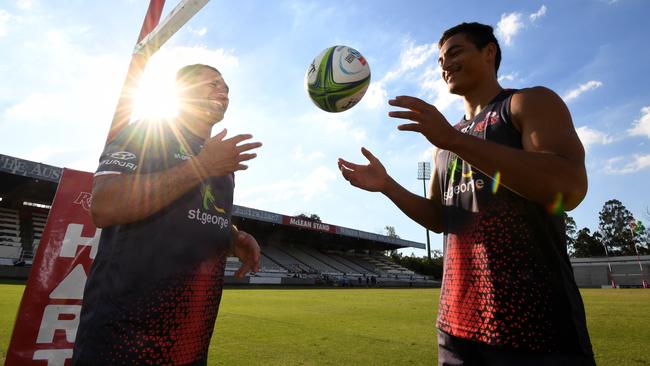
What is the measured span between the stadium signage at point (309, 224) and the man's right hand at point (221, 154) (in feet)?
122

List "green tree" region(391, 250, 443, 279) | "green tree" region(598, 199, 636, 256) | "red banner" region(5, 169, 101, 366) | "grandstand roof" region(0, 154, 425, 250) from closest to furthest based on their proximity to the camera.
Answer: "red banner" region(5, 169, 101, 366), "grandstand roof" region(0, 154, 425, 250), "green tree" region(391, 250, 443, 279), "green tree" region(598, 199, 636, 256)

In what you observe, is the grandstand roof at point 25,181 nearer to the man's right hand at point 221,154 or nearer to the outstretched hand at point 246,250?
the outstretched hand at point 246,250

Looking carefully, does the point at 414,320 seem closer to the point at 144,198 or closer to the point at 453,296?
the point at 453,296

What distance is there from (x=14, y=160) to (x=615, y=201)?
115842 mm

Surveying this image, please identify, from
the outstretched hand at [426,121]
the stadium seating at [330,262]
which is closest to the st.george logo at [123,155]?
the outstretched hand at [426,121]

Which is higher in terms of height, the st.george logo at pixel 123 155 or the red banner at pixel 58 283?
the st.george logo at pixel 123 155

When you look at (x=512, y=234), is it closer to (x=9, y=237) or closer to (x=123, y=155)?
(x=123, y=155)

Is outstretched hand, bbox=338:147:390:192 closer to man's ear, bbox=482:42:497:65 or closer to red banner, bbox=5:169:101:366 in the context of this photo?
man's ear, bbox=482:42:497:65

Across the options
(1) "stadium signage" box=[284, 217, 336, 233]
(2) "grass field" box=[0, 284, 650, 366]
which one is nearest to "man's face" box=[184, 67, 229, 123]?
(2) "grass field" box=[0, 284, 650, 366]

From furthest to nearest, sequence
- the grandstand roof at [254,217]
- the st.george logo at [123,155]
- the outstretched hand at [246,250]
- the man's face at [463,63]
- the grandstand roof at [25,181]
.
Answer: the grandstand roof at [254,217]
the grandstand roof at [25,181]
the outstretched hand at [246,250]
the man's face at [463,63]
the st.george logo at [123,155]

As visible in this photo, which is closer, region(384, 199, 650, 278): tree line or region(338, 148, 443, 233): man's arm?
region(338, 148, 443, 233): man's arm

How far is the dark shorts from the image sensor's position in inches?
61.6

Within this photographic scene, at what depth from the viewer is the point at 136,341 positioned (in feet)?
5.75

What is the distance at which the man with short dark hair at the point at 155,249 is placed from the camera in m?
1.77
